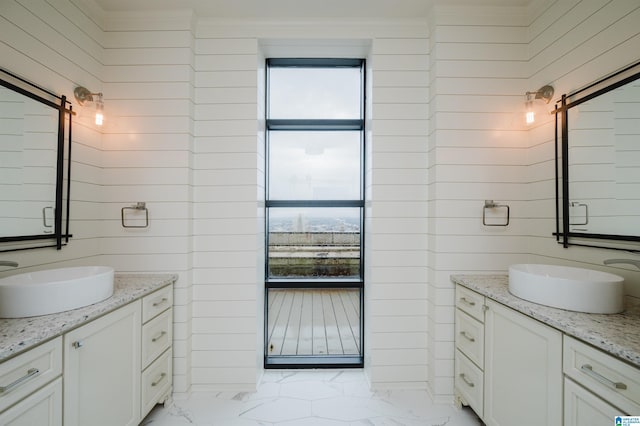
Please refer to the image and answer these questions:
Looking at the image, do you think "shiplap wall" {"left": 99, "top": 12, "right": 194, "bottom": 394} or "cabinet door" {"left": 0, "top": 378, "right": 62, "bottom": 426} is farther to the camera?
"shiplap wall" {"left": 99, "top": 12, "right": 194, "bottom": 394}

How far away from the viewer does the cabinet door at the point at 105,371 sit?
3.88 feet

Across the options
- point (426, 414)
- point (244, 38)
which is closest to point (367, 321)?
point (426, 414)

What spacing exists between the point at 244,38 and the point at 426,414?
294 centimetres

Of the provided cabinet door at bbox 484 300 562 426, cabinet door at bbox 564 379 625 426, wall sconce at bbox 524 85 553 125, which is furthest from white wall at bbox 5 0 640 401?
cabinet door at bbox 564 379 625 426

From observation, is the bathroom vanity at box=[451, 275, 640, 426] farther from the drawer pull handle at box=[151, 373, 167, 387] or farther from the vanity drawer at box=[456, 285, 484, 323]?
the drawer pull handle at box=[151, 373, 167, 387]

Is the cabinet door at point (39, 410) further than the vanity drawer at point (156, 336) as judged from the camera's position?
No

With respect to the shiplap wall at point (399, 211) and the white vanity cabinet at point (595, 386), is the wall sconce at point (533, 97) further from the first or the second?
the white vanity cabinet at point (595, 386)

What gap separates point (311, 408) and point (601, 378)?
5.13 ft

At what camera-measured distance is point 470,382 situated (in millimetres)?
1759

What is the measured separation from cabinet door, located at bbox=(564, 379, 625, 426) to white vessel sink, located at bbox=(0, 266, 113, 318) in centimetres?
208

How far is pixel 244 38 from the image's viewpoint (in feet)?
6.99

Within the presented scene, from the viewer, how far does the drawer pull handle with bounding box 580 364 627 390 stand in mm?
940

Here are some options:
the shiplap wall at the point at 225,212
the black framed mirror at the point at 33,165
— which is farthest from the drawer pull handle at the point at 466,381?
the black framed mirror at the point at 33,165

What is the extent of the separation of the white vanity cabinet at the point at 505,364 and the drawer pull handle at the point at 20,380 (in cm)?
201
